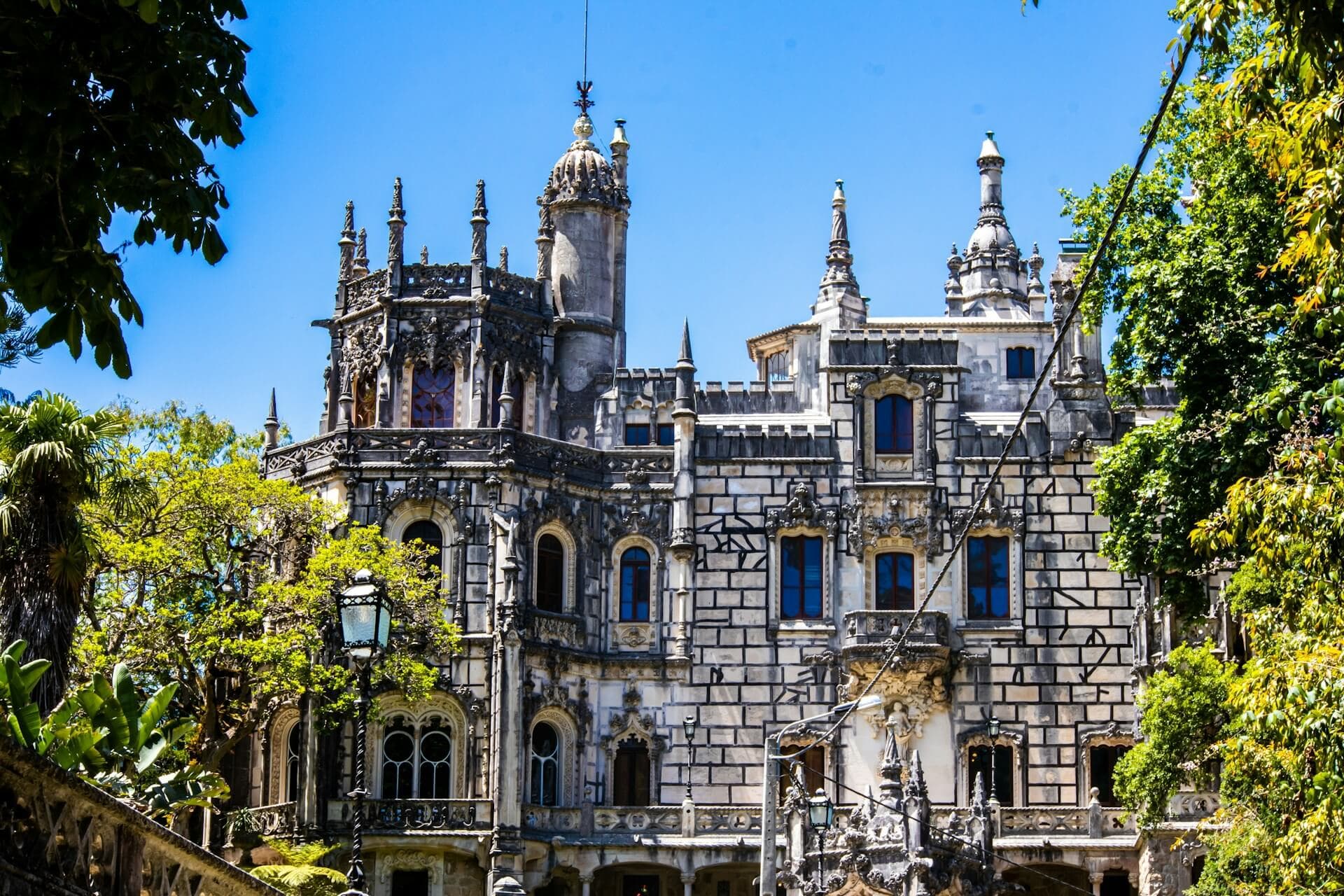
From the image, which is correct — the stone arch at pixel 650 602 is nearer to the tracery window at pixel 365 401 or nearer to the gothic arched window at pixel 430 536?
the gothic arched window at pixel 430 536

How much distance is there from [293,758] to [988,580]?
16.7 meters

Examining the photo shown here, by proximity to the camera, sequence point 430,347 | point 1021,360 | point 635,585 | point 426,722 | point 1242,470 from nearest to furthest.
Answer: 1. point 1242,470
2. point 426,722
3. point 635,585
4. point 430,347
5. point 1021,360

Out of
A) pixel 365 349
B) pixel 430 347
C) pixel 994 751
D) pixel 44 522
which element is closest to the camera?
pixel 44 522

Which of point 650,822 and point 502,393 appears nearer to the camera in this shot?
point 650,822

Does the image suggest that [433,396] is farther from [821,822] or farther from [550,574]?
[821,822]

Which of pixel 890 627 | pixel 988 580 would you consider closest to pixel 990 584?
pixel 988 580

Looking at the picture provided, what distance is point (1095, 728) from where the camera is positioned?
50125 millimetres

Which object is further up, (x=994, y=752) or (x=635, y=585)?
(x=635, y=585)

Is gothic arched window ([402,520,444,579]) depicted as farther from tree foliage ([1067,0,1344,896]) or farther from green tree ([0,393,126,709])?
green tree ([0,393,126,709])

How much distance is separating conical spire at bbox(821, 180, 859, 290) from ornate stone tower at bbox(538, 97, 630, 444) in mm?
7109

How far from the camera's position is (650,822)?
49.5m

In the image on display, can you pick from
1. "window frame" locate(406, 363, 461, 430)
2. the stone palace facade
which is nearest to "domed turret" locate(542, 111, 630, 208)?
the stone palace facade

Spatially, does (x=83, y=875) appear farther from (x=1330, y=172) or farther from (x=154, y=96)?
(x=1330, y=172)

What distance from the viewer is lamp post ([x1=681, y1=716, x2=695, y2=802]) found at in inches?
1987
